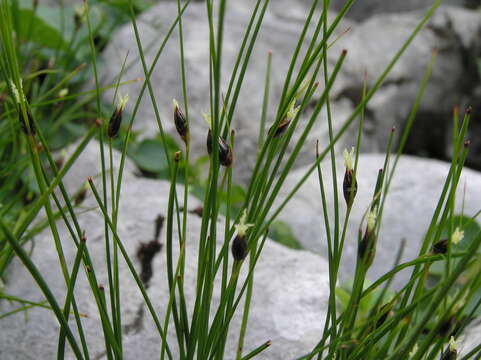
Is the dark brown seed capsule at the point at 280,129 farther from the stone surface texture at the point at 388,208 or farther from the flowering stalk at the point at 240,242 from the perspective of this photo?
the stone surface texture at the point at 388,208

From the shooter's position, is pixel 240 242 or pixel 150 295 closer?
pixel 240 242

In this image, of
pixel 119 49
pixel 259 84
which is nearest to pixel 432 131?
pixel 259 84

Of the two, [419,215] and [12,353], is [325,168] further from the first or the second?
[12,353]

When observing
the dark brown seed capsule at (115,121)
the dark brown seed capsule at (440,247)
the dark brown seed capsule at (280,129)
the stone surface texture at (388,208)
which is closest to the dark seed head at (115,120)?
the dark brown seed capsule at (115,121)

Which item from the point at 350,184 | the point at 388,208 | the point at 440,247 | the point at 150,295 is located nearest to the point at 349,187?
the point at 350,184

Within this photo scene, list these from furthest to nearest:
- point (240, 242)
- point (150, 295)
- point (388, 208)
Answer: point (388, 208) < point (150, 295) < point (240, 242)

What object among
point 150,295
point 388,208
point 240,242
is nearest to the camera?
point 240,242

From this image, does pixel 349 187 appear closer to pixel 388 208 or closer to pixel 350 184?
pixel 350 184

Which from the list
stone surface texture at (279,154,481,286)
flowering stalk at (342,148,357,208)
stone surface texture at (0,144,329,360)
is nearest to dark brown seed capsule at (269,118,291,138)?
flowering stalk at (342,148,357,208)
